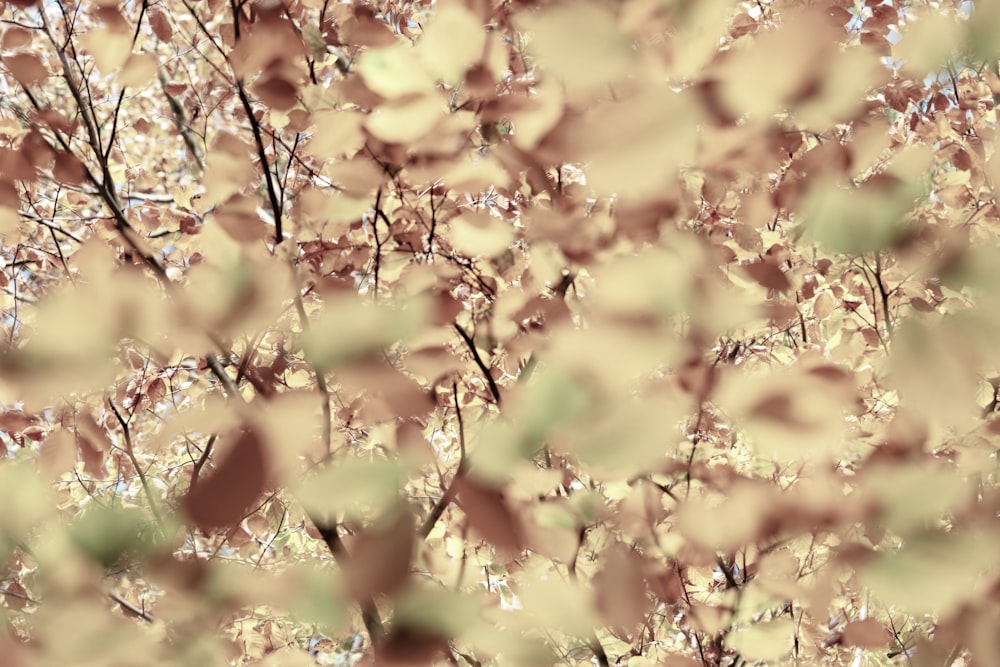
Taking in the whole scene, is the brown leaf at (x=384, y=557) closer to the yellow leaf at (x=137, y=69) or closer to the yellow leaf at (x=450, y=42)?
the yellow leaf at (x=450, y=42)

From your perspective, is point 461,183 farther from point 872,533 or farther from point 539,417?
point 872,533

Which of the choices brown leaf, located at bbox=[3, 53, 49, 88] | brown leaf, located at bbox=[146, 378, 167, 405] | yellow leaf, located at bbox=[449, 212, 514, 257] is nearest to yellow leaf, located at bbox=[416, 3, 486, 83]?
yellow leaf, located at bbox=[449, 212, 514, 257]

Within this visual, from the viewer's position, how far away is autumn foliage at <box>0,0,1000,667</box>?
92cm

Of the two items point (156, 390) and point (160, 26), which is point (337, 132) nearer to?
point (160, 26)

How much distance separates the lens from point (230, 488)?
31.8 inches

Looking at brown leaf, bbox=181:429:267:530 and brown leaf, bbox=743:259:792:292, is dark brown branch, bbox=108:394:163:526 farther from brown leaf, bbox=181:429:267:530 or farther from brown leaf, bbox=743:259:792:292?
brown leaf, bbox=743:259:792:292

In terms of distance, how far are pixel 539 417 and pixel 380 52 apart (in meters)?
0.88

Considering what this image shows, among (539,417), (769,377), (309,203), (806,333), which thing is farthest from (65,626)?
(806,333)

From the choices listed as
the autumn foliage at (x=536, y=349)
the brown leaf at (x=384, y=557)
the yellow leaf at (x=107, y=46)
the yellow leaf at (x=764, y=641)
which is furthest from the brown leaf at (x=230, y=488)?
the yellow leaf at (x=107, y=46)

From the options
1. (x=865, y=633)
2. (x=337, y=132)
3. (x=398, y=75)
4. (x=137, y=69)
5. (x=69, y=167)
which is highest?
(x=137, y=69)

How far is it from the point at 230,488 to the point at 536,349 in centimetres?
176

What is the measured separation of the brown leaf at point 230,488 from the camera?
2.59 ft

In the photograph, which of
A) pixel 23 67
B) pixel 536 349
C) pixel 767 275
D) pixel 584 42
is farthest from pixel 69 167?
pixel 767 275

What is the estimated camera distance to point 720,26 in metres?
1.17
